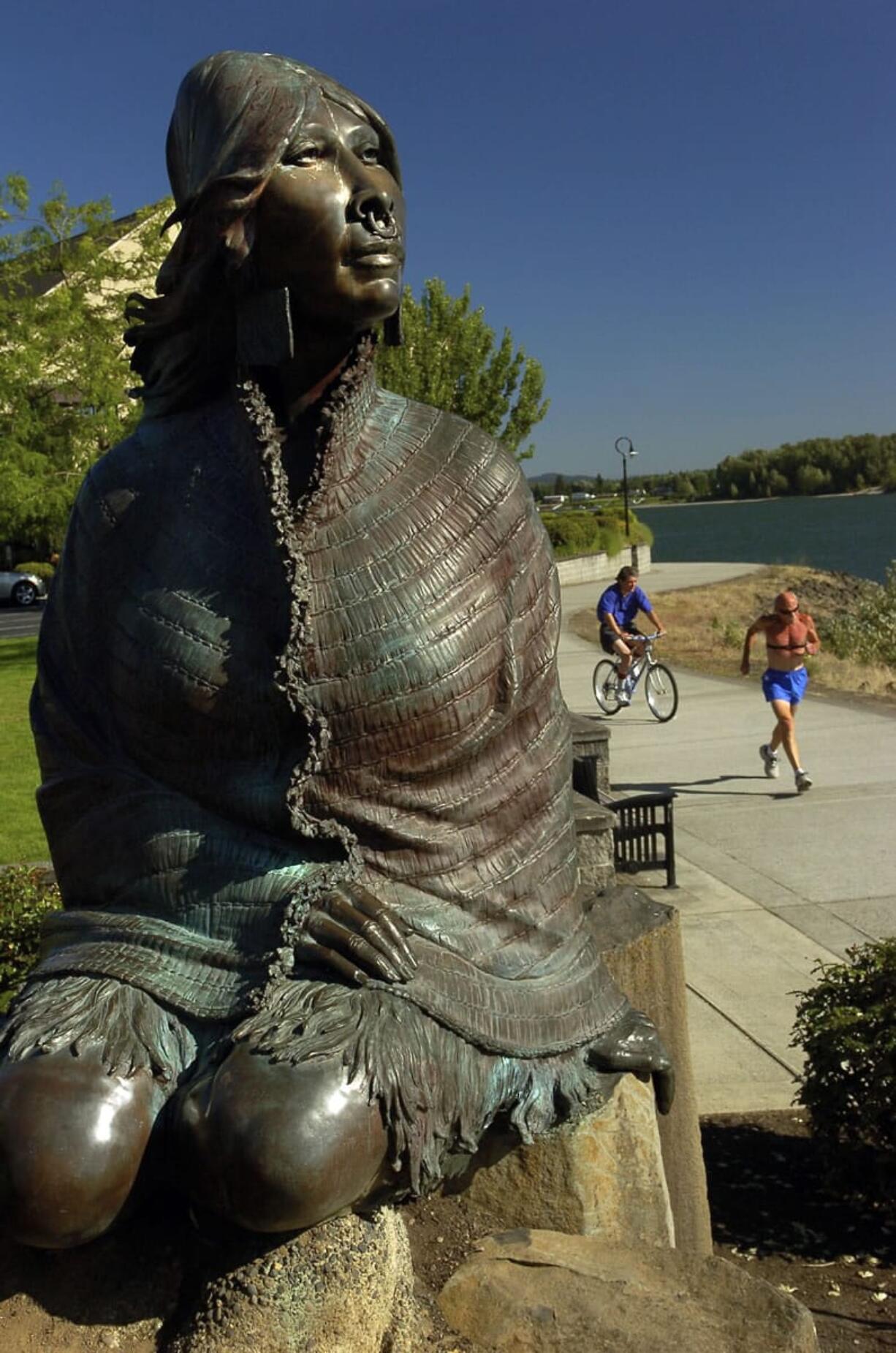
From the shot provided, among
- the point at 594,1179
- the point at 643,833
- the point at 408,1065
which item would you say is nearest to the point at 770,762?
the point at 643,833

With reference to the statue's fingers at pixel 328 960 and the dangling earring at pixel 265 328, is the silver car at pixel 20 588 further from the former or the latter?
the statue's fingers at pixel 328 960

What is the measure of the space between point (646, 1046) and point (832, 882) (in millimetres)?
4849

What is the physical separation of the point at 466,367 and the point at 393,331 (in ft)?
69.1

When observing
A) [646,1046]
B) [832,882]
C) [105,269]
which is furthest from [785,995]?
[105,269]

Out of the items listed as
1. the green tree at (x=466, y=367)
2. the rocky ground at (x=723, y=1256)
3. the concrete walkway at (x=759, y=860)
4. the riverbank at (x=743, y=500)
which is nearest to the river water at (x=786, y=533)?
the riverbank at (x=743, y=500)

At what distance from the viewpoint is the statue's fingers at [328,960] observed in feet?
6.97

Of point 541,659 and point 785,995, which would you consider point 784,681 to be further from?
point 541,659

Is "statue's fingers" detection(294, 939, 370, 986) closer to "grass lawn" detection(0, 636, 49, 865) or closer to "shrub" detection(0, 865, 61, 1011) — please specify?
"shrub" detection(0, 865, 61, 1011)

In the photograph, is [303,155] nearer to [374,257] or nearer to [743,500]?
[374,257]

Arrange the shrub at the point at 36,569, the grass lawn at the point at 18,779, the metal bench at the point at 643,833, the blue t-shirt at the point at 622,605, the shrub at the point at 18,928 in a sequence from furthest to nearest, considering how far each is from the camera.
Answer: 1. the shrub at the point at 36,569
2. the blue t-shirt at the point at 622,605
3. the grass lawn at the point at 18,779
4. the metal bench at the point at 643,833
5. the shrub at the point at 18,928

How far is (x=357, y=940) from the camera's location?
2156 millimetres

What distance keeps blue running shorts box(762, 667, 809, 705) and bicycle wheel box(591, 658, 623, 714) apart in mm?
3736

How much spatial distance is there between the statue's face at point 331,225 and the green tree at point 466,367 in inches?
772

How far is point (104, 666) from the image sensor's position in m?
2.56
